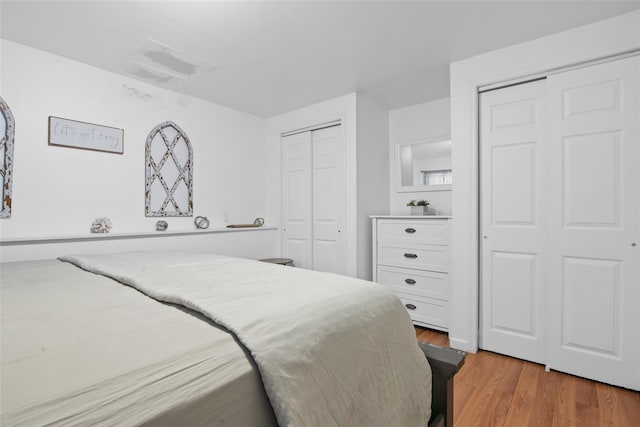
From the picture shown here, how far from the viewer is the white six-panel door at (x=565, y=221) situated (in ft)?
6.55

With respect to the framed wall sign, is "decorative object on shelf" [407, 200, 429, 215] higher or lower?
lower

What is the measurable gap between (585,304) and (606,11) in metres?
1.92

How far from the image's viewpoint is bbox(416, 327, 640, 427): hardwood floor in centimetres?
167

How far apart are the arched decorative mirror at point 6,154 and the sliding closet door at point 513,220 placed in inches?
145

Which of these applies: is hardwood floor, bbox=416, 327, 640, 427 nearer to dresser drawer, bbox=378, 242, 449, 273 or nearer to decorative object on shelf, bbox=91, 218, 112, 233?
dresser drawer, bbox=378, 242, 449, 273

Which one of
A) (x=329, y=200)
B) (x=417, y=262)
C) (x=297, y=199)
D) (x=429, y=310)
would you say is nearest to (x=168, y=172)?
(x=297, y=199)

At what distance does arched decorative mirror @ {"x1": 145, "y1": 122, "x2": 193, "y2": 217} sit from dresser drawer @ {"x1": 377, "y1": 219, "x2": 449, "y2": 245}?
7.00 ft

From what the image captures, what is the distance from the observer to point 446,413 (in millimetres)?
1209

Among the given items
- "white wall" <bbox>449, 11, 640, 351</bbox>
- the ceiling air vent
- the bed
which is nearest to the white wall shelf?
the bed

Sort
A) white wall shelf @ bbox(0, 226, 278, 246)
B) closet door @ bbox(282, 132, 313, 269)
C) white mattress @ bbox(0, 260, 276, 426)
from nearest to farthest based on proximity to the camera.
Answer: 1. white mattress @ bbox(0, 260, 276, 426)
2. white wall shelf @ bbox(0, 226, 278, 246)
3. closet door @ bbox(282, 132, 313, 269)

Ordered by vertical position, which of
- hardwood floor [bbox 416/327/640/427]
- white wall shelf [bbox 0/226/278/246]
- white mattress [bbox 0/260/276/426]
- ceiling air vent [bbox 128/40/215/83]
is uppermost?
ceiling air vent [bbox 128/40/215/83]

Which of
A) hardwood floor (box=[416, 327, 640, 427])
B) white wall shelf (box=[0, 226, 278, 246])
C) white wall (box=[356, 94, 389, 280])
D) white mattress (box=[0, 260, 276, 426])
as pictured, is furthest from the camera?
white wall (box=[356, 94, 389, 280])

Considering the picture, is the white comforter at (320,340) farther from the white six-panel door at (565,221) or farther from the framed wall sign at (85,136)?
the framed wall sign at (85,136)

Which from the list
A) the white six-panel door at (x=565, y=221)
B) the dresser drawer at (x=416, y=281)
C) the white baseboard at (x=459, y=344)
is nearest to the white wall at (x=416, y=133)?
the dresser drawer at (x=416, y=281)
